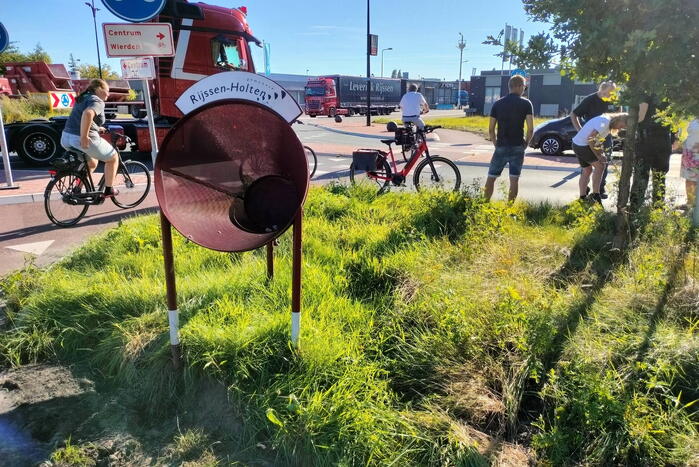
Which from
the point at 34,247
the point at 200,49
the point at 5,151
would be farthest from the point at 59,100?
the point at 34,247

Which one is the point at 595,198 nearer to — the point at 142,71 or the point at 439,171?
the point at 439,171

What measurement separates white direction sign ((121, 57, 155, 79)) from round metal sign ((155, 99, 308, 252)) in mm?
3602

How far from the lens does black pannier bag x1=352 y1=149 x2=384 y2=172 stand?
7977 mm

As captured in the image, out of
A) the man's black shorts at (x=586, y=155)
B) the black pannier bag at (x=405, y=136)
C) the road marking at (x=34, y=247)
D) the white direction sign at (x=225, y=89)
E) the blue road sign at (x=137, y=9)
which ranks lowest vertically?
the road marking at (x=34, y=247)

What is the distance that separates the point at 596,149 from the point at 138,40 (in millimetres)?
5421

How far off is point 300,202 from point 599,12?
2.72 metres

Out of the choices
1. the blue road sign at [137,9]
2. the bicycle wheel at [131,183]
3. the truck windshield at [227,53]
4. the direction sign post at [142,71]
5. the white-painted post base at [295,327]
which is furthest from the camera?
the truck windshield at [227,53]

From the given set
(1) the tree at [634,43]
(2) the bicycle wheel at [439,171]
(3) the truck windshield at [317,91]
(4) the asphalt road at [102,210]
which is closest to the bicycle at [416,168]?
A: (2) the bicycle wheel at [439,171]

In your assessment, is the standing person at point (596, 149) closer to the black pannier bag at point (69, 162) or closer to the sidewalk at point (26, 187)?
the black pannier bag at point (69, 162)

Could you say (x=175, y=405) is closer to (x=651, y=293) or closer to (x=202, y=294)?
(x=202, y=294)

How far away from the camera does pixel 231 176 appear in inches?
111

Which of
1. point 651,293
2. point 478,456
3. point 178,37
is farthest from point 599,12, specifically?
point 178,37

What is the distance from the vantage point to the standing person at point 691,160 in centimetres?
598

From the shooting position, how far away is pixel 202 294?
3537 millimetres
